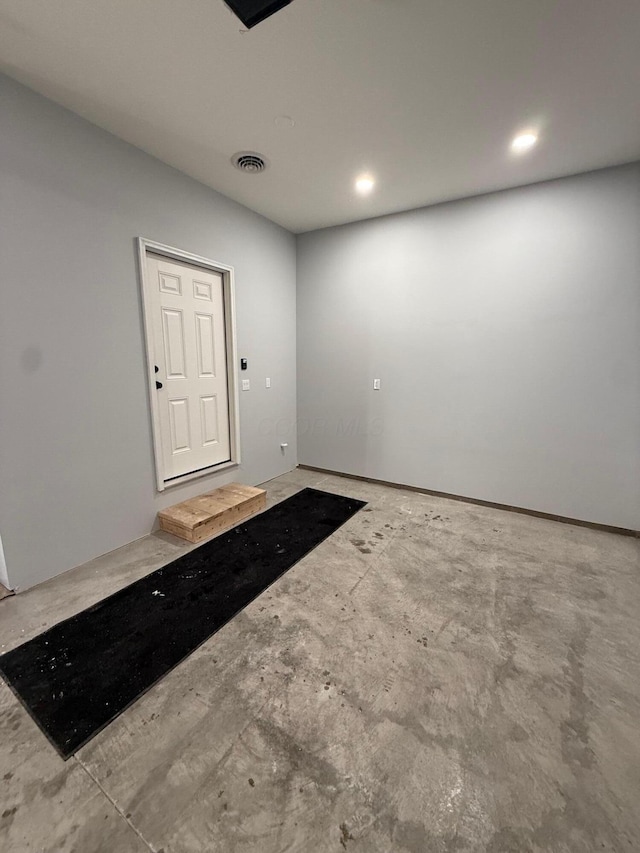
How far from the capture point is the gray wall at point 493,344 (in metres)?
2.78

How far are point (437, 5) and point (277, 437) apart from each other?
3.54 metres

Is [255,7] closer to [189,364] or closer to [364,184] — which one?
[364,184]

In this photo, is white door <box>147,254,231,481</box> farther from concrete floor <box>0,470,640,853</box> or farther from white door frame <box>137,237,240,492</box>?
concrete floor <box>0,470,640,853</box>

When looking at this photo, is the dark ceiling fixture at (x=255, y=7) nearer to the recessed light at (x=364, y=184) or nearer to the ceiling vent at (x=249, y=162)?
the ceiling vent at (x=249, y=162)

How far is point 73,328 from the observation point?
2238 mm

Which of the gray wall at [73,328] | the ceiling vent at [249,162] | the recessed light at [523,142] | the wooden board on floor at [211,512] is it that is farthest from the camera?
the wooden board on floor at [211,512]

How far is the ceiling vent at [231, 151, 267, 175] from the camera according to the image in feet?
8.34

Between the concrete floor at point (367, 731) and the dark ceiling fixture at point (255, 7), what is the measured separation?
8.91 ft

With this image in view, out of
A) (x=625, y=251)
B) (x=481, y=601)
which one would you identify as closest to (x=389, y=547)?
(x=481, y=601)

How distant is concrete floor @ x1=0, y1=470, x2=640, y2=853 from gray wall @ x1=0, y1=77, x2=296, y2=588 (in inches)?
18.4

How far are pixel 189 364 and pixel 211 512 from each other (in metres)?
1.34

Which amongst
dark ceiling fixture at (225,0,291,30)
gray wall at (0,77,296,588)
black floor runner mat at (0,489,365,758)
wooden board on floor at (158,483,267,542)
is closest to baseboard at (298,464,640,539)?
wooden board on floor at (158,483,267,542)

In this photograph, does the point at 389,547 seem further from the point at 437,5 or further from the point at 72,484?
the point at 437,5

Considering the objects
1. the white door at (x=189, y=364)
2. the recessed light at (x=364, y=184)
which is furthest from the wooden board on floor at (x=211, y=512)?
the recessed light at (x=364, y=184)
